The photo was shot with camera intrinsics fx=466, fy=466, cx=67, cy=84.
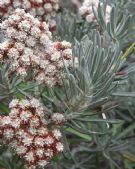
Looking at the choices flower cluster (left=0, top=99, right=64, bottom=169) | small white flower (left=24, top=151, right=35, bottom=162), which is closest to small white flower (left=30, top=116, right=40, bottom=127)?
flower cluster (left=0, top=99, right=64, bottom=169)

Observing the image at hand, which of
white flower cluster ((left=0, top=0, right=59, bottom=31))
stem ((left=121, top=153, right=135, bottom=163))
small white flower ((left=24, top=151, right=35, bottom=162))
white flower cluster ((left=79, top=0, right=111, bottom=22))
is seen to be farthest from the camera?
stem ((left=121, top=153, right=135, bottom=163))

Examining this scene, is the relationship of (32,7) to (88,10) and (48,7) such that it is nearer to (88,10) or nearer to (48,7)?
(48,7)

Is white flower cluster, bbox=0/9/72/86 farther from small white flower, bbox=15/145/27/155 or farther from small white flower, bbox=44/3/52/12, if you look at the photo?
small white flower, bbox=44/3/52/12

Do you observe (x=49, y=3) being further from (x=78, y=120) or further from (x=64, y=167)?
(x=64, y=167)

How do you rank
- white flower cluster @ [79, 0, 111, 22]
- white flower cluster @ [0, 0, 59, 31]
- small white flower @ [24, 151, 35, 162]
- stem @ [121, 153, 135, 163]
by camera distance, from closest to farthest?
small white flower @ [24, 151, 35, 162] < white flower cluster @ [0, 0, 59, 31] < white flower cluster @ [79, 0, 111, 22] < stem @ [121, 153, 135, 163]

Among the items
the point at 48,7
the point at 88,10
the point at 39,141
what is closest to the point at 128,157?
the point at 88,10

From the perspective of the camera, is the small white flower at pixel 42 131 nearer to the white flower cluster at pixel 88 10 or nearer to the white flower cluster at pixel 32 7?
the white flower cluster at pixel 32 7
